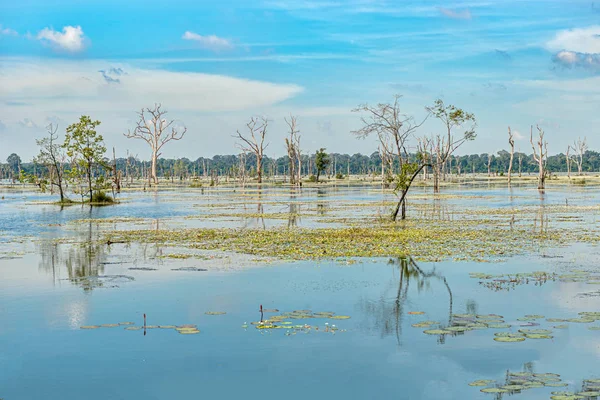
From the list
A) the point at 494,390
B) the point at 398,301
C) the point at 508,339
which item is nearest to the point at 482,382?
the point at 494,390

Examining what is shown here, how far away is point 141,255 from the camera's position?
70.5 ft

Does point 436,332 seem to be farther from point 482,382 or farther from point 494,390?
point 494,390

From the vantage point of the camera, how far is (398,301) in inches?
560

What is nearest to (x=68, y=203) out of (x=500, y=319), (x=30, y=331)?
(x=30, y=331)

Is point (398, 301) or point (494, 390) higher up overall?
point (398, 301)

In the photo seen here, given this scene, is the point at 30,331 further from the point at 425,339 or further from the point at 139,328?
the point at 425,339

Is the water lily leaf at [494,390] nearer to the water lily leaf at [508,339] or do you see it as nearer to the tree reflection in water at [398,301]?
the water lily leaf at [508,339]

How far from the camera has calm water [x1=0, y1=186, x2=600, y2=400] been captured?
375 inches

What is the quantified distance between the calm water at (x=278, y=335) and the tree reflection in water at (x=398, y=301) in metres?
0.04

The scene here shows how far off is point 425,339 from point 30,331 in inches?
270

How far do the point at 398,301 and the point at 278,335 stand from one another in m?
3.54

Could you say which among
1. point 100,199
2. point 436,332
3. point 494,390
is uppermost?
point 100,199

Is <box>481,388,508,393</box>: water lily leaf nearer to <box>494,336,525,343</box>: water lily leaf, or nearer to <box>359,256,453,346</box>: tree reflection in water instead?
<box>494,336,525,343</box>: water lily leaf

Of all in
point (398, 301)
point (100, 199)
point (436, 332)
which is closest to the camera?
point (436, 332)
